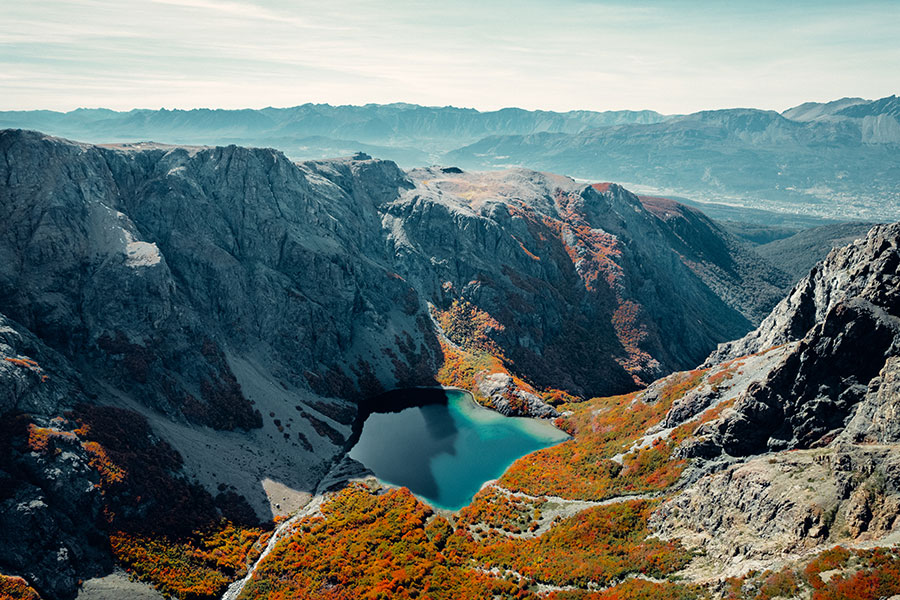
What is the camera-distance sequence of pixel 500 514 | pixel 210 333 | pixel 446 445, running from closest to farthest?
pixel 500 514 < pixel 446 445 < pixel 210 333

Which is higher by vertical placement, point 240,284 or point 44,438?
point 240,284

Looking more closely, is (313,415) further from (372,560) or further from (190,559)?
(372,560)

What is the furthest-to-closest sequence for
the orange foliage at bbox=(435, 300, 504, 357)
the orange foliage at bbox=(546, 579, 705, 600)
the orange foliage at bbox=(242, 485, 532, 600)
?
the orange foliage at bbox=(435, 300, 504, 357) → the orange foliage at bbox=(242, 485, 532, 600) → the orange foliage at bbox=(546, 579, 705, 600)

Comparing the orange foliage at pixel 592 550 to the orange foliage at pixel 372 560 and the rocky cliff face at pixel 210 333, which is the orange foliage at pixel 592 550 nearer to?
the orange foliage at pixel 372 560

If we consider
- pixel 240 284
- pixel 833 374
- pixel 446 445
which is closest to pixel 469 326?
pixel 446 445

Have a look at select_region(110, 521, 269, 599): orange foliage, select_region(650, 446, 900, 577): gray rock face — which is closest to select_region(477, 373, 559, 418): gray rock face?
select_region(650, 446, 900, 577): gray rock face

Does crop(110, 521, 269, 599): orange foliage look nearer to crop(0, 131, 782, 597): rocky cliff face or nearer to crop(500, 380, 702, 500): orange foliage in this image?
crop(0, 131, 782, 597): rocky cliff face

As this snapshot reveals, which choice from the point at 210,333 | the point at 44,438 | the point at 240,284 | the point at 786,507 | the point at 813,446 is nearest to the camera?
the point at 786,507
